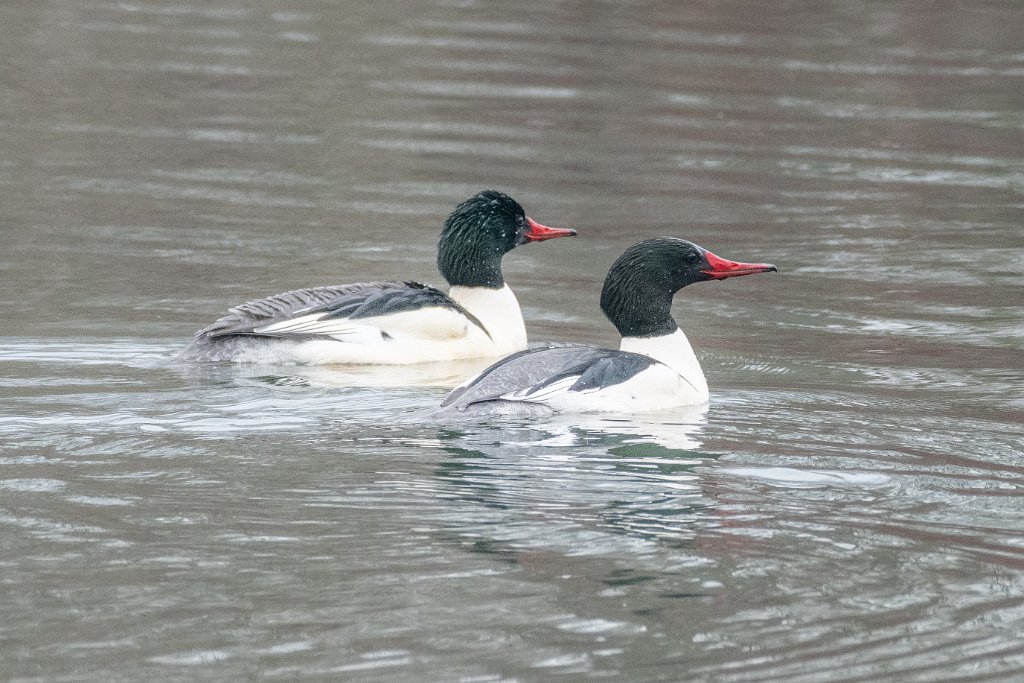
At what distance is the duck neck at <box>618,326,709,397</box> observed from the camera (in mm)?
9328

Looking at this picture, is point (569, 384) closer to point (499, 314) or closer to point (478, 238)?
point (499, 314)

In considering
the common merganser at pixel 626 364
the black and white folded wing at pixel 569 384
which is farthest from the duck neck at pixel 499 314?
the black and white folded wing at pixel 569 384

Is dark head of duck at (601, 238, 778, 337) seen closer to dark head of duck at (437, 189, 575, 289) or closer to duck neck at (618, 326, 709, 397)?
duck neck at (618, 326, 709, 397)

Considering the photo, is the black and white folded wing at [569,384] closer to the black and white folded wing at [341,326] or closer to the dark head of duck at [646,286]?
the dark head of duck at [646,286]

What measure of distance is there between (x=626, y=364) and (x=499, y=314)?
2.30 meters

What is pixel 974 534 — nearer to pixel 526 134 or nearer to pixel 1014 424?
pixel 1014 424

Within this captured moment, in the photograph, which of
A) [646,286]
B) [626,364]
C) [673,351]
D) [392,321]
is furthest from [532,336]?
[626,364]

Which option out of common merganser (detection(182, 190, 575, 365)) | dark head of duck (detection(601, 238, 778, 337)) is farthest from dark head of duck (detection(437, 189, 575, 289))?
dark head of duck (detection(601, 238, 778, 337))

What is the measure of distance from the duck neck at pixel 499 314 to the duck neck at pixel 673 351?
4.91 ft

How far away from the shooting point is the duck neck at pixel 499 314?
35.9ft

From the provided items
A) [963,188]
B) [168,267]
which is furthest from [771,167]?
[168,267]

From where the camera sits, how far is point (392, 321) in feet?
34.1

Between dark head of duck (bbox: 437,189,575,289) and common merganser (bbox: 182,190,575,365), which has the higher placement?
dark head of duck (bbox: 437,189,575,289)

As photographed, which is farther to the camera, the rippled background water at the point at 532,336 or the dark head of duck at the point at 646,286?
the dark head of duck at the point at 646,286
